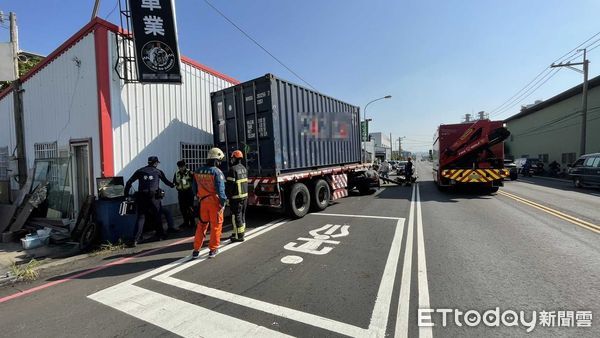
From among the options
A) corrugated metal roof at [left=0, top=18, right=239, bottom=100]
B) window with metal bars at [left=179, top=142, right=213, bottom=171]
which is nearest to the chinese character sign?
corrugated metal roof at [left=0, top=18, right=239, bottom=100]

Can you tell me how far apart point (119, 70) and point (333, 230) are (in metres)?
6.57

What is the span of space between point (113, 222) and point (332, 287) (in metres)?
4.86

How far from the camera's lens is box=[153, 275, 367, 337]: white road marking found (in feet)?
9.32

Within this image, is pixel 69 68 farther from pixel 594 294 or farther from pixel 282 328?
pixel 594 294

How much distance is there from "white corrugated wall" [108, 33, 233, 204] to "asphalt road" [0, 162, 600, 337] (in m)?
3.14

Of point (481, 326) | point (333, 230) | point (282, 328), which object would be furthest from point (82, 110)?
Answer: point (481, 326)

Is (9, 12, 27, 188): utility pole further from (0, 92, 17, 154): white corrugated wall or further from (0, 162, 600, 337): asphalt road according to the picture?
(0, 162, 600, 337): asphalt road

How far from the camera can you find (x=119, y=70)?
770 cm

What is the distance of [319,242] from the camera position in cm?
586

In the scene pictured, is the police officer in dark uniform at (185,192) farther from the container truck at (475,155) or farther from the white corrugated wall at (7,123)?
the container truck at (475,155)

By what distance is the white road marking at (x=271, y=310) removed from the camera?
9.32 feet

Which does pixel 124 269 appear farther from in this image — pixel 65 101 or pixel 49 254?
pixel 65 101

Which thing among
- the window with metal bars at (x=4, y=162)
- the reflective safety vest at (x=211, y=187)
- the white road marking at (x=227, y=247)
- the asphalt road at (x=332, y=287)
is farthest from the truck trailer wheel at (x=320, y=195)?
the window with metal bars at (x=4, y=162)

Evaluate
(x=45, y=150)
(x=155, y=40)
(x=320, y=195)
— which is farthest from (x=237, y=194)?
(x=45, y=150)
